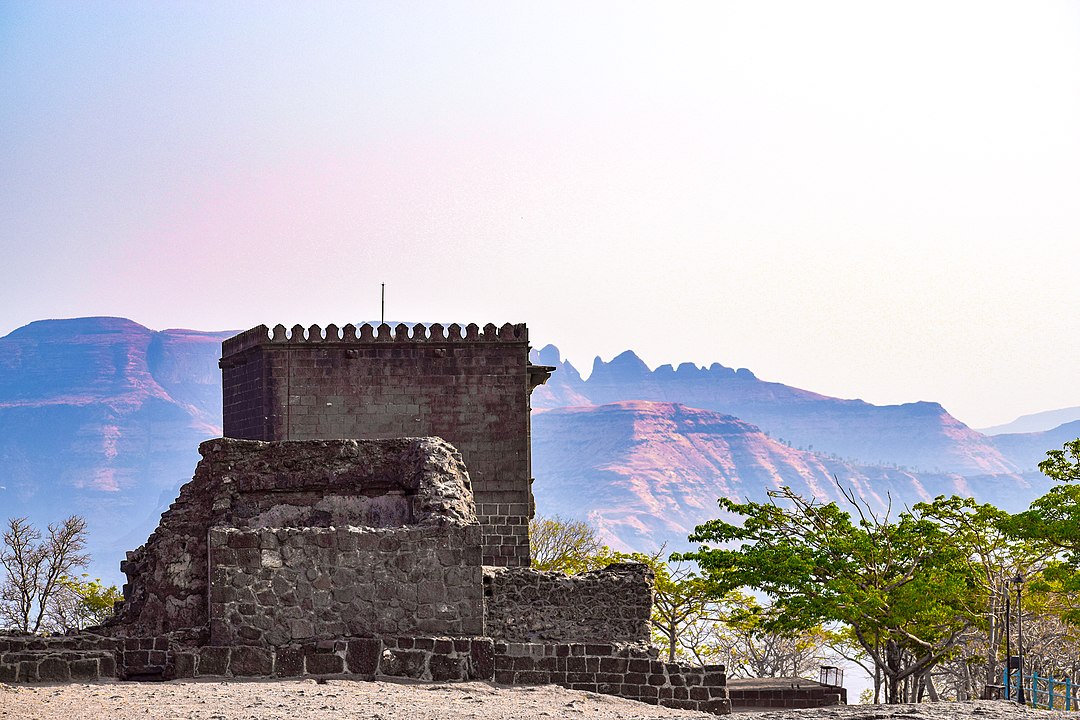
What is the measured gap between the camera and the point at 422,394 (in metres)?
29.7

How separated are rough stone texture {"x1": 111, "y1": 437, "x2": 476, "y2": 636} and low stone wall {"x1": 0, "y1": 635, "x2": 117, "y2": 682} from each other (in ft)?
2.72

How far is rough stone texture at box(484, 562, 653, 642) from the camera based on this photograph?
573 inches

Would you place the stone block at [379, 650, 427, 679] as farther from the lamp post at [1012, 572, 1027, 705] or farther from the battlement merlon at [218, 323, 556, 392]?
the battlement merlon at [218, 323, 556, 392]

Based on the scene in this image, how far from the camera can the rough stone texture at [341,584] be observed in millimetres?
13383

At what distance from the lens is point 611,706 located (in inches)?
510

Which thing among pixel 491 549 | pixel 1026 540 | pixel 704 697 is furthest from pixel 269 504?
pixel 1026 540

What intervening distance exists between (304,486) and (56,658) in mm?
3107

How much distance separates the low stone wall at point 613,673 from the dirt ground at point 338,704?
0.41 meters

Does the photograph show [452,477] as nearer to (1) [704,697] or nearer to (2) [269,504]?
(2) [269,504]

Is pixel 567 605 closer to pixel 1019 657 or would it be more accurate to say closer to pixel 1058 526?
pixel 1019 657

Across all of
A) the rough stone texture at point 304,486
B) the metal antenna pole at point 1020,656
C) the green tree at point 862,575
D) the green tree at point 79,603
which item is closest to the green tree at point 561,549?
the green tree at point 79,603

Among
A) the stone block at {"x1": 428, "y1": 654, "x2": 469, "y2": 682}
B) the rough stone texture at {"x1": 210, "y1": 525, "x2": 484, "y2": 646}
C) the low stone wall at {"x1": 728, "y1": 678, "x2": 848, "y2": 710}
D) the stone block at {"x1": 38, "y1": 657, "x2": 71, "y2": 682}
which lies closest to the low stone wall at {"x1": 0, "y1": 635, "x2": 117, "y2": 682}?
the stone block at {"x1": 38, "y1": 657, "x2": 71, "y2": 682}

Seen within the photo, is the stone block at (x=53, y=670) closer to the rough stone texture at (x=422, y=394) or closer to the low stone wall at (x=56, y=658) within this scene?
the low stone wall at (x=56, y=658)

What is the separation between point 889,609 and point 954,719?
16273mm
